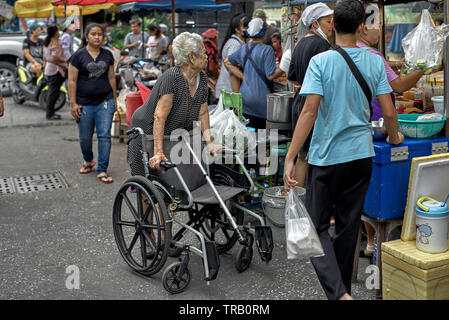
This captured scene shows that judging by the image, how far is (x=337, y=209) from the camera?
12.3ft

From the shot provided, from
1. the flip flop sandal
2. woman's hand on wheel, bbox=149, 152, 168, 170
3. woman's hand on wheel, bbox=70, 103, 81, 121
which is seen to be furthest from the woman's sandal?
woman's hand on wheel, bbox=149, 152, 168, 170

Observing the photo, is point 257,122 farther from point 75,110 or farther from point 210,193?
point 210,193

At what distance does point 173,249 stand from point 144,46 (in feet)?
32.8

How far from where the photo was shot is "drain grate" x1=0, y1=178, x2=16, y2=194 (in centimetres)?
706

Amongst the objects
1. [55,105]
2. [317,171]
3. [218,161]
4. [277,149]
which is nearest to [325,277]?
[317,171]

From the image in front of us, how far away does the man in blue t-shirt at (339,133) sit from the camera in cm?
348

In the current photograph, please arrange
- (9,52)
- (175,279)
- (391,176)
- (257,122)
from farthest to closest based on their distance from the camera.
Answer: (9,52) < (257,122) < (175,279) < (391,176)

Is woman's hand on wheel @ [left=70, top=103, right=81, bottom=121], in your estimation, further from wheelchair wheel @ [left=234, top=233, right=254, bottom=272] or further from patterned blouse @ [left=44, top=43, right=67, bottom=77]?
patterned blouse @ [left=44, top=43, right=67, bottom=77]

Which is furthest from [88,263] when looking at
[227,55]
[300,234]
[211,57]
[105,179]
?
[211,57]

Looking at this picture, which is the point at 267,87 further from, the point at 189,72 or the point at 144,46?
the point at 144,46

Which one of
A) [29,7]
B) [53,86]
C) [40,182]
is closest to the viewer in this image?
→ [40,182]

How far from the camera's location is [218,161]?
4879mm

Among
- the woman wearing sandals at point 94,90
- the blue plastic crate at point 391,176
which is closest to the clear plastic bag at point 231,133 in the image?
the blue plastic crate at point 391,176

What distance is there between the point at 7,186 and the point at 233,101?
3.28m
